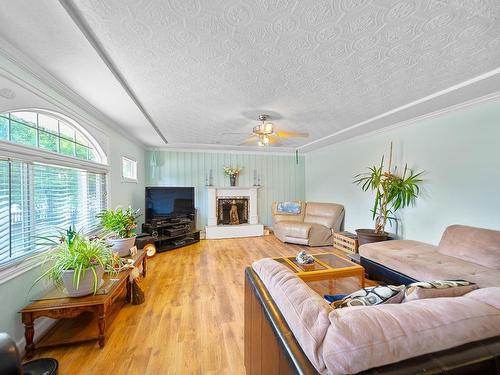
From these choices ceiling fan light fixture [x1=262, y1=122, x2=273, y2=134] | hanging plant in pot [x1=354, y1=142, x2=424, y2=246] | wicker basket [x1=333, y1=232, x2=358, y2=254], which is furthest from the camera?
wicker basket [x1=333, y1=232, x2=358, y2=254]

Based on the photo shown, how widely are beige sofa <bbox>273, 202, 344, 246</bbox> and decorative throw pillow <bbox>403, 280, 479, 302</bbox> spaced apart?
3591 millimetres

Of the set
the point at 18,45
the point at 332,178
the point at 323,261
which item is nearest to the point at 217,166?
the point at 332,178

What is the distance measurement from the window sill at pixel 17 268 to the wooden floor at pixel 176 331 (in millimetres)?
657

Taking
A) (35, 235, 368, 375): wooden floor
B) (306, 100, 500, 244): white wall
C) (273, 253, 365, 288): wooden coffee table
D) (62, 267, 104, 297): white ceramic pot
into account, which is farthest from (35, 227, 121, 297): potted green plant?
(306, 100, 500, 244): white wall

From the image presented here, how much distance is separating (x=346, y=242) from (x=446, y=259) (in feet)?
6.15

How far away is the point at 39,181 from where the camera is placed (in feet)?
6.37

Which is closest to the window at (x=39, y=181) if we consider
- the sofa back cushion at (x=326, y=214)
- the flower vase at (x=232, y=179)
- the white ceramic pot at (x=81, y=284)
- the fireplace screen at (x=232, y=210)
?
the white ceramic pot at (x=81, y=284)

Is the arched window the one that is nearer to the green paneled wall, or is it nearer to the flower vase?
the green paneled wall

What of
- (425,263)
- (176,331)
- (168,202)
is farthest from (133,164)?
Answer: (425,263)

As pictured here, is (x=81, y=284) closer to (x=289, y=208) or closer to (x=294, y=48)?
(x=294, y=48)

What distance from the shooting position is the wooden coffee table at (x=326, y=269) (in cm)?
216

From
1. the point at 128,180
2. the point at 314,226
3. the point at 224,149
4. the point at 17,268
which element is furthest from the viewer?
the point at 224,149

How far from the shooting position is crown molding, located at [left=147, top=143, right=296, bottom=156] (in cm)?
529

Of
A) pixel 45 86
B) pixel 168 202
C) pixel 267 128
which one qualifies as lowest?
pixel 168 202
